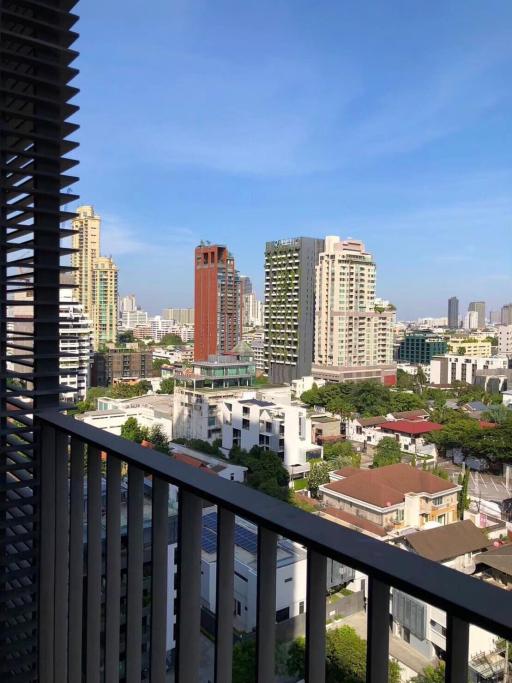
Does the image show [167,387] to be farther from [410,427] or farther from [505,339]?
[505,339]

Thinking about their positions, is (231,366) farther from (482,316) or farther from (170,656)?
(482,316)

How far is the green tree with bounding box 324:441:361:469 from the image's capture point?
11.8m

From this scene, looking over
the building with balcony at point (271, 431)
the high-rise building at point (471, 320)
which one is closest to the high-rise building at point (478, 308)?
the high-rise building at point (471, 320)

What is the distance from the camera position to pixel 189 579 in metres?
0.53

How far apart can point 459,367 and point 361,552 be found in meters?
27.9

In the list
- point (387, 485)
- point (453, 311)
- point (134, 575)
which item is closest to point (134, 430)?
point (387, 485)

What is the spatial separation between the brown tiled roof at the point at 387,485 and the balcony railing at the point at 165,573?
291 inches

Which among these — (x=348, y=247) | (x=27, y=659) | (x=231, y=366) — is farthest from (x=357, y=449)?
(x=27, y=659)

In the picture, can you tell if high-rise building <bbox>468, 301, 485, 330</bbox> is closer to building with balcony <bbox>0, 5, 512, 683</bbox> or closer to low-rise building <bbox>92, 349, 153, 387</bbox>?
low-rise building <bbox>92, 349, 153, 387</bbox>

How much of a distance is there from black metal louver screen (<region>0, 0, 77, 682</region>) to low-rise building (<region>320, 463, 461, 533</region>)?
7.02 meters

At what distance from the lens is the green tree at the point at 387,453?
12.1 metres

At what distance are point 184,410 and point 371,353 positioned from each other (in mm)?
11032

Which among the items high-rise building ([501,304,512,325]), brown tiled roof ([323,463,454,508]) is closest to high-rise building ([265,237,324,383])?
brown tiled roof ([323,463,454,508])

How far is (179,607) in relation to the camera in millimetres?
536
